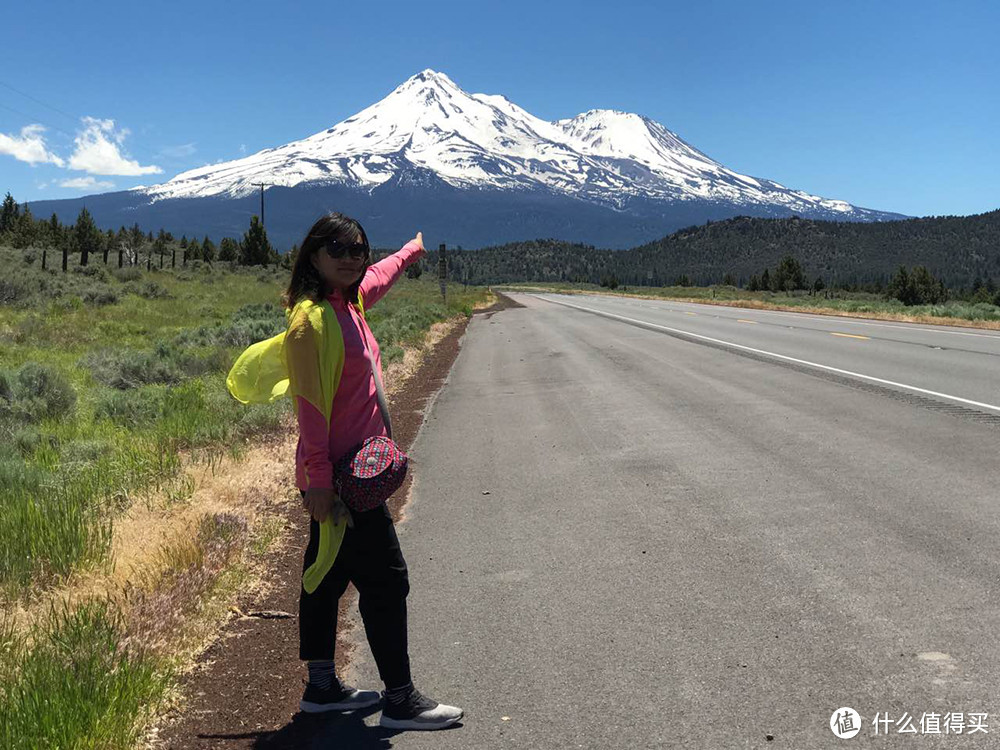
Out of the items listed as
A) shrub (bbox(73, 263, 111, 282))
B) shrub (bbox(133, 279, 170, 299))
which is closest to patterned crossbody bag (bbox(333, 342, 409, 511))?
shrub (bbox(133, 279, 170, 299))

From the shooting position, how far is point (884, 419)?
9.05 m

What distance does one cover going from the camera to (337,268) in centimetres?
330

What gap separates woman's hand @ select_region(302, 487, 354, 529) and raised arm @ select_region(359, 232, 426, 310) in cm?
85

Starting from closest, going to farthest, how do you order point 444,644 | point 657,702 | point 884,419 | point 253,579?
point 657,702 → point 444,644 → point 253,579 → point 884,419

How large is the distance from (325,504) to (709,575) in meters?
2.37

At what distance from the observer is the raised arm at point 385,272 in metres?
3.76

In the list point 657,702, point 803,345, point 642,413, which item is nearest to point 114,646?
point 657,702

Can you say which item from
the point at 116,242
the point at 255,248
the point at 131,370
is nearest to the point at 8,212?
the point at 116,242

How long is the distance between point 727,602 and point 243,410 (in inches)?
284

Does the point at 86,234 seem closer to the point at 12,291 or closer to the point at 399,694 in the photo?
the point at 12,291

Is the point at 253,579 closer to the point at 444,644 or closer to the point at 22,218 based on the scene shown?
the point at 444,644

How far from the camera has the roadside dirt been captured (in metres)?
3.34

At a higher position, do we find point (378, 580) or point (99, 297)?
point (99, 297)

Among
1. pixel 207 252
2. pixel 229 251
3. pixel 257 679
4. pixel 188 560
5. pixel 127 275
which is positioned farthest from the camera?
pixel 207 252
